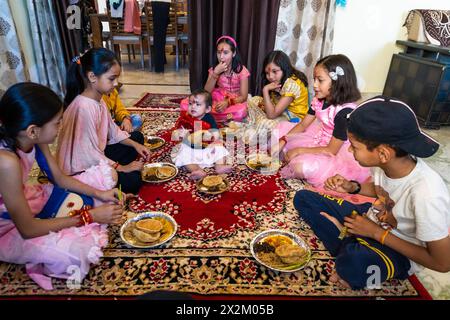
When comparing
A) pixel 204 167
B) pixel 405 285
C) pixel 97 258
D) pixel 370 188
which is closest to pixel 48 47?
pixel 204 167

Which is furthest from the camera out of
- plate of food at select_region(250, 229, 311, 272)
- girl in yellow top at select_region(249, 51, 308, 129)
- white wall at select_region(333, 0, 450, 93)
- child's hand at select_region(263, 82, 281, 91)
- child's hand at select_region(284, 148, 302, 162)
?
white wall at select_region(333, 0, 450, 93)

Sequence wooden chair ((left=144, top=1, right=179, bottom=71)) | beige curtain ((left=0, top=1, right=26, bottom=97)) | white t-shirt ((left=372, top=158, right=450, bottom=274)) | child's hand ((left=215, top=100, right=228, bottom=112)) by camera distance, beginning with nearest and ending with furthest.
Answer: white t-shirt ((left=372, top=158, right=450, bottom=274)), child's hand ((left=215, top=100, right=228, bottom=112)), beige curtain ((left=0, top=1, right=26, bottom=97)), wooden chair ((left=144, top=1, right=179, bottom=71))

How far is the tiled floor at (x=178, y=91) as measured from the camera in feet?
3.89

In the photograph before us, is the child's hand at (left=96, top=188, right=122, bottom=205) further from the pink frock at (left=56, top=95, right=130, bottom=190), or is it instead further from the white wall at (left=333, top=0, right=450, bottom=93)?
the white wall at (left=333, top=0, right=450, bottom=93)

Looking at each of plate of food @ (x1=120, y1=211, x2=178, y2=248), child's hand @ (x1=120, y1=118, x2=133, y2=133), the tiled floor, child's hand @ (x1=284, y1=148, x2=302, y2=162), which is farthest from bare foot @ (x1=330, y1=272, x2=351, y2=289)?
child's hand @ (x1=120, y1=118, x2=133, y2=133)

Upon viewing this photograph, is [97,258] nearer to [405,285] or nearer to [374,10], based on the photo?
[405,285]

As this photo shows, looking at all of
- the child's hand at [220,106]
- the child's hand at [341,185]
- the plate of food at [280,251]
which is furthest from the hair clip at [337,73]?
the child's hand at [220,106]

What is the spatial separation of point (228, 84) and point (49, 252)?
2033 mm

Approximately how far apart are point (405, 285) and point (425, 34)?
2.79 meters

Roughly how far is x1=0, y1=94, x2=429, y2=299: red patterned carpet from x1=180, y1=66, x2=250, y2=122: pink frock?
3.37 feet

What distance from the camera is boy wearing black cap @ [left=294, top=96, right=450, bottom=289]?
3.05 feet

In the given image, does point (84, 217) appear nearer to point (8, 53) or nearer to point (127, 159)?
point (127, 159)

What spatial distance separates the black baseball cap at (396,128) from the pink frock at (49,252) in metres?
1.07

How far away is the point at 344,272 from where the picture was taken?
1.09m
